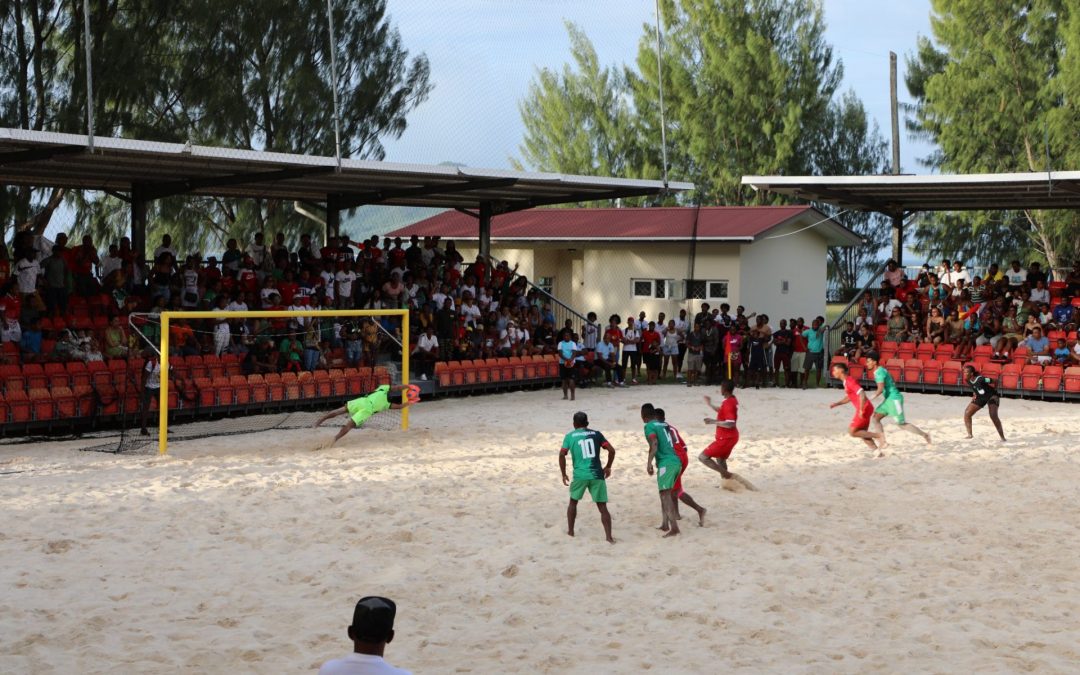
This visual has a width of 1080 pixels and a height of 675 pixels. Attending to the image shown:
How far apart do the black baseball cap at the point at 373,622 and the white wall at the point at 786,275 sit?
26208 mm

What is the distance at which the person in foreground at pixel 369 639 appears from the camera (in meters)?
4.38

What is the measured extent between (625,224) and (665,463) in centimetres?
2182

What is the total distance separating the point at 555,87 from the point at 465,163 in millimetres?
26907

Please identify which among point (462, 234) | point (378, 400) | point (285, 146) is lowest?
point (378, 400)

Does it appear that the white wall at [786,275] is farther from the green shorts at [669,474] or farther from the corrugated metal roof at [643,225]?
the green shorts at [669,474]

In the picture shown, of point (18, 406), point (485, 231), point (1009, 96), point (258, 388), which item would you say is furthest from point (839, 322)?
point (1009, 96)

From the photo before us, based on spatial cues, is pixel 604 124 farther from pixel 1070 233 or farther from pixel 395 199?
pixel 395 199


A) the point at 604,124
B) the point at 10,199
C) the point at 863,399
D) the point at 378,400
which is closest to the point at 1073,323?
the point at 863,399

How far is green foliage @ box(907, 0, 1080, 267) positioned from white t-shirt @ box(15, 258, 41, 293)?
116 feet

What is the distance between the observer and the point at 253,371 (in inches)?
755

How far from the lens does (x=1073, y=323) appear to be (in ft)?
78.9

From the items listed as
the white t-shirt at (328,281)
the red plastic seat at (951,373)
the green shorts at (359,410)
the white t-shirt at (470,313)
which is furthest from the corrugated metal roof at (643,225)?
the green shorts at (359,410)

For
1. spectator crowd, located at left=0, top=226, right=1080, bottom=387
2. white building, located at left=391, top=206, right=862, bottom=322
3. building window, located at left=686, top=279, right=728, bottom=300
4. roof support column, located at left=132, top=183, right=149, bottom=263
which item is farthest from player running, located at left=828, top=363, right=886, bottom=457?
building window, located at left=686, top=279, right=728, bottom=300

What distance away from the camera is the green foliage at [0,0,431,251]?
1109 inches
